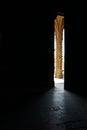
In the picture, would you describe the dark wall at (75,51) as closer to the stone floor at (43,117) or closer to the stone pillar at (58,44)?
the stone floor at (43,117)

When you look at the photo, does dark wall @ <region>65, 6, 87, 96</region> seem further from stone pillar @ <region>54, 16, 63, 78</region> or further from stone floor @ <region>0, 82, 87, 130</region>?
stone pillar @ <region>54, 16, 63, 78</region>

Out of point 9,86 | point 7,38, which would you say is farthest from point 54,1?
point 9,86

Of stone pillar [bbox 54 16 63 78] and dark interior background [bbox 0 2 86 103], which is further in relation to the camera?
stone pillar [bbox 54 16 63 78]

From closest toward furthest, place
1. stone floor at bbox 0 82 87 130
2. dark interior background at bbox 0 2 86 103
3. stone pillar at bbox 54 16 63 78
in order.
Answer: stone floor at bbox 0 82 87 130
dark interior background at bbox 0 2 86 103
stone pillar at bbox 54 16 63 78

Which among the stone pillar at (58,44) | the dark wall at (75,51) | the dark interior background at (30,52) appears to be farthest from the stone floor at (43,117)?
the stone pillar at (58,44)

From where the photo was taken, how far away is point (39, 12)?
25.2ft

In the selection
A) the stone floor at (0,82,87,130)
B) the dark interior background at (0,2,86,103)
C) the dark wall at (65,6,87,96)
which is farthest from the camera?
the dark interior background at (0,2,86,103)

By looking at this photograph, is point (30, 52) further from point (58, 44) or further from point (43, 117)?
point (58, 44)

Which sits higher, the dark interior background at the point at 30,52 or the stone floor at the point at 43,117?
the dark interior background at the point at 30,52

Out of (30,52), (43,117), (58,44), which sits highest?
(58,44)

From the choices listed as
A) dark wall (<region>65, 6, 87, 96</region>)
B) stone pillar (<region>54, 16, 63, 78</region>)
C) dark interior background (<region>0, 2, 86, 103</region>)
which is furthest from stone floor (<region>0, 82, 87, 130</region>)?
stone pillar (<region>54, 16, 63, 78</region>)

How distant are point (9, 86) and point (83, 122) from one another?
5107 millimetres

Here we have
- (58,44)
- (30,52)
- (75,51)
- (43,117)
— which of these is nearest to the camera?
(43,117)

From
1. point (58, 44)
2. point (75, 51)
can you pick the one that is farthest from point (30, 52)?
point (58, 44)
